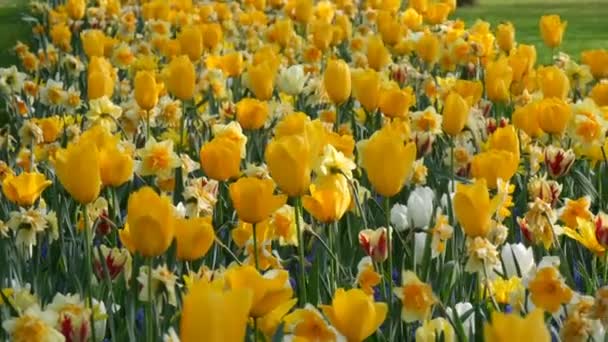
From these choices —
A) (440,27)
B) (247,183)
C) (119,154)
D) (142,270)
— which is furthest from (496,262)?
(440,27)

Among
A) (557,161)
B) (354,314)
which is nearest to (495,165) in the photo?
(557,161)

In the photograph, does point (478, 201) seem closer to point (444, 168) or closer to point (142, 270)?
point (142, 270)

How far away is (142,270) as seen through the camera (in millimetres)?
2289

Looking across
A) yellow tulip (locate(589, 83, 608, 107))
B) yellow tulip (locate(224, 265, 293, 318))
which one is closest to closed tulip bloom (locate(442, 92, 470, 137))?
yellow tulip (locate(589, 83, 608, 107))

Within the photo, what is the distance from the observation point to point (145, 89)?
12.6ft

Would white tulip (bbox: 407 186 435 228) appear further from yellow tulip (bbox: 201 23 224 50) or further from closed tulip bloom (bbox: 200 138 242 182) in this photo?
yellow tulip (bbox: 201 23 224 50)

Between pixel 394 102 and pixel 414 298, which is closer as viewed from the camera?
pixel 414 298

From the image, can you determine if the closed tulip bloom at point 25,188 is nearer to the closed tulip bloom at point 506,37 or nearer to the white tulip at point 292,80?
the white tulip at point 292,80

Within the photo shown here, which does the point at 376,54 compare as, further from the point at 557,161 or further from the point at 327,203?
the point at 327,203

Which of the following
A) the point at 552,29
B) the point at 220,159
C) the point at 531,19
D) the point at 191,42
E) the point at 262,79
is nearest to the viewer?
the point at 220,159

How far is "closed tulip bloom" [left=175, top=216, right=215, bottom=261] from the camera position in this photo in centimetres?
219

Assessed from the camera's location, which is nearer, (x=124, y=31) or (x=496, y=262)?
(x=496, y=262)

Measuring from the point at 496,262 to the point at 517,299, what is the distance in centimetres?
15

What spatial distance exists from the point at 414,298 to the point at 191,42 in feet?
10.3
